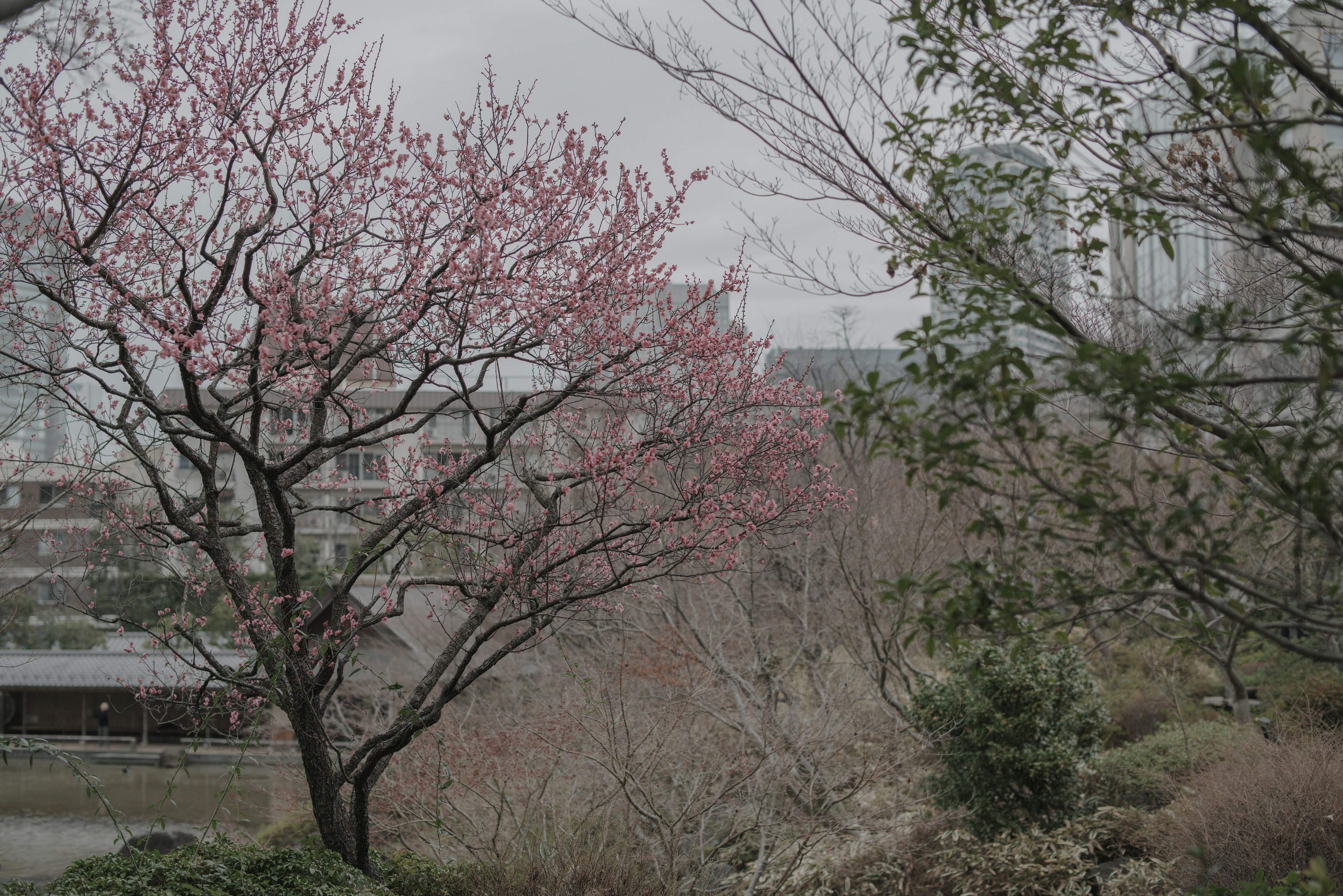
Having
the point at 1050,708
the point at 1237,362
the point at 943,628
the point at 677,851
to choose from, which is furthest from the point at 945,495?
the point at 1237,362

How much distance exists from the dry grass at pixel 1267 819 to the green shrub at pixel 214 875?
17.3 ft

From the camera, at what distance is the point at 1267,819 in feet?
20.8

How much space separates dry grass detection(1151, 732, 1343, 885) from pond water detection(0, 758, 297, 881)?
329 inches

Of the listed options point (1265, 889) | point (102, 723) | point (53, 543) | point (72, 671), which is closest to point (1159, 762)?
point (1265, 889)

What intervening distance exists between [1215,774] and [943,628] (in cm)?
589

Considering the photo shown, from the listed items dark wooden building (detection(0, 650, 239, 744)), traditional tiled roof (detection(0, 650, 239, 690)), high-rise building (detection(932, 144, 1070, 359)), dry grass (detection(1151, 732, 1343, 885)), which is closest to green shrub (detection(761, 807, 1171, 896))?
dry grass (detection(1151, 732, 1343, 885))

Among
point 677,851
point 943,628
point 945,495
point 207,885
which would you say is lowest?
point 677,851

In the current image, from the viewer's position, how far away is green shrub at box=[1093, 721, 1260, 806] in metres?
8.46

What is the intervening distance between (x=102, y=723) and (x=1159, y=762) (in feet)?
72.3

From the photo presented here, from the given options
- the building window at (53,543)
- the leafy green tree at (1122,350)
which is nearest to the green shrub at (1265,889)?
the leafy green tree at (1122,350)

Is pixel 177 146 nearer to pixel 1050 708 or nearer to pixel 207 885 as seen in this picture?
pixel 207 885

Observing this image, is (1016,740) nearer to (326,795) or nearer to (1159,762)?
(1159,762)

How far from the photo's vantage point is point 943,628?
2.67 m

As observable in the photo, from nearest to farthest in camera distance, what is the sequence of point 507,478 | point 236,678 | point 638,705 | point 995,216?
point 995,216, point 236,678, point 507,478, point 638,705
